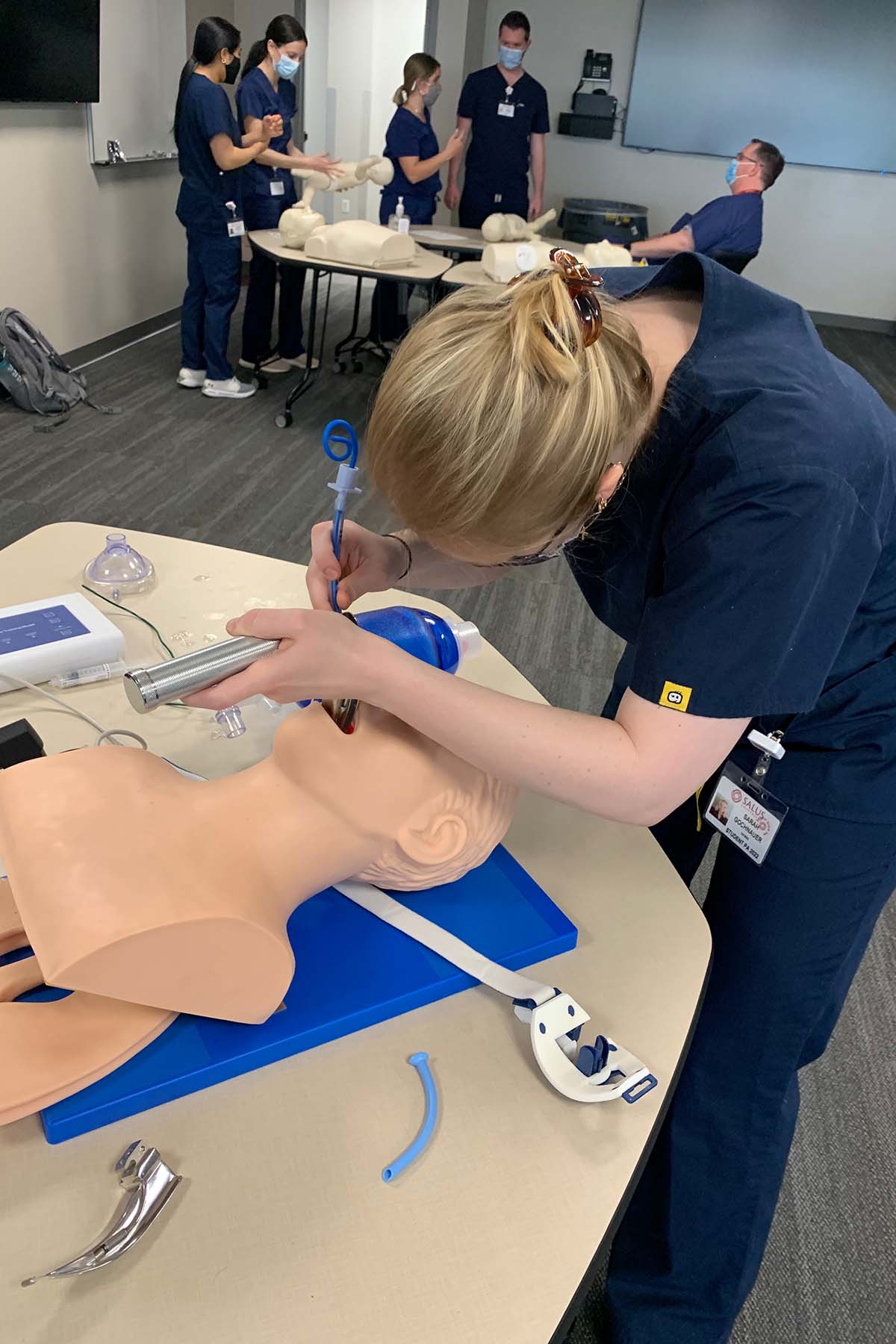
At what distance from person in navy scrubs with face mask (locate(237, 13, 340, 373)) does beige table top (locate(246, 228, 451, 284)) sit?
0.38 m

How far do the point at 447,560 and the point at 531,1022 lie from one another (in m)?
0.53

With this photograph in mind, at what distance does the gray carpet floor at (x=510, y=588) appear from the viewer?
1.36 meters

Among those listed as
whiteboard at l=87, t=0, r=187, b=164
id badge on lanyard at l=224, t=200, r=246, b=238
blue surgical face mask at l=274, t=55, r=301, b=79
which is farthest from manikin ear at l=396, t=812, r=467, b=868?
whiteboard at l=87, t=0, r=187, b=164

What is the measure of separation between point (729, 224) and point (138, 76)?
288 cm

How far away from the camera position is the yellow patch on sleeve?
0.74 m

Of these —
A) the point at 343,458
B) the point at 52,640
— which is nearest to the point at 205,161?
the point at 52,640

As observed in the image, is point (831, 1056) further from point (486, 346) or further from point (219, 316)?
point (219, 316)

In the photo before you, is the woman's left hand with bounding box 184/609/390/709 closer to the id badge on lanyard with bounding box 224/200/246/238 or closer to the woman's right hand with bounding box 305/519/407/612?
the woman's right hand with bounding box 305/519/407/612

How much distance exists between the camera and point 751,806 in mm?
1018

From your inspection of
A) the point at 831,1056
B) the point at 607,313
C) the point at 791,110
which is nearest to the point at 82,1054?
the point at 607,313

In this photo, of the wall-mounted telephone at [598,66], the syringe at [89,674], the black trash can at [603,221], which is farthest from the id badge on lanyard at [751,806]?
the wall-mounted telephone at [598,66]

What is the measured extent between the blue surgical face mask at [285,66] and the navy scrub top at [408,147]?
0.58 metres

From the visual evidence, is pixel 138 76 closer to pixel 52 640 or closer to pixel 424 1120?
pixel 52 640

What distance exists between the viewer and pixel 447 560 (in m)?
1.09
